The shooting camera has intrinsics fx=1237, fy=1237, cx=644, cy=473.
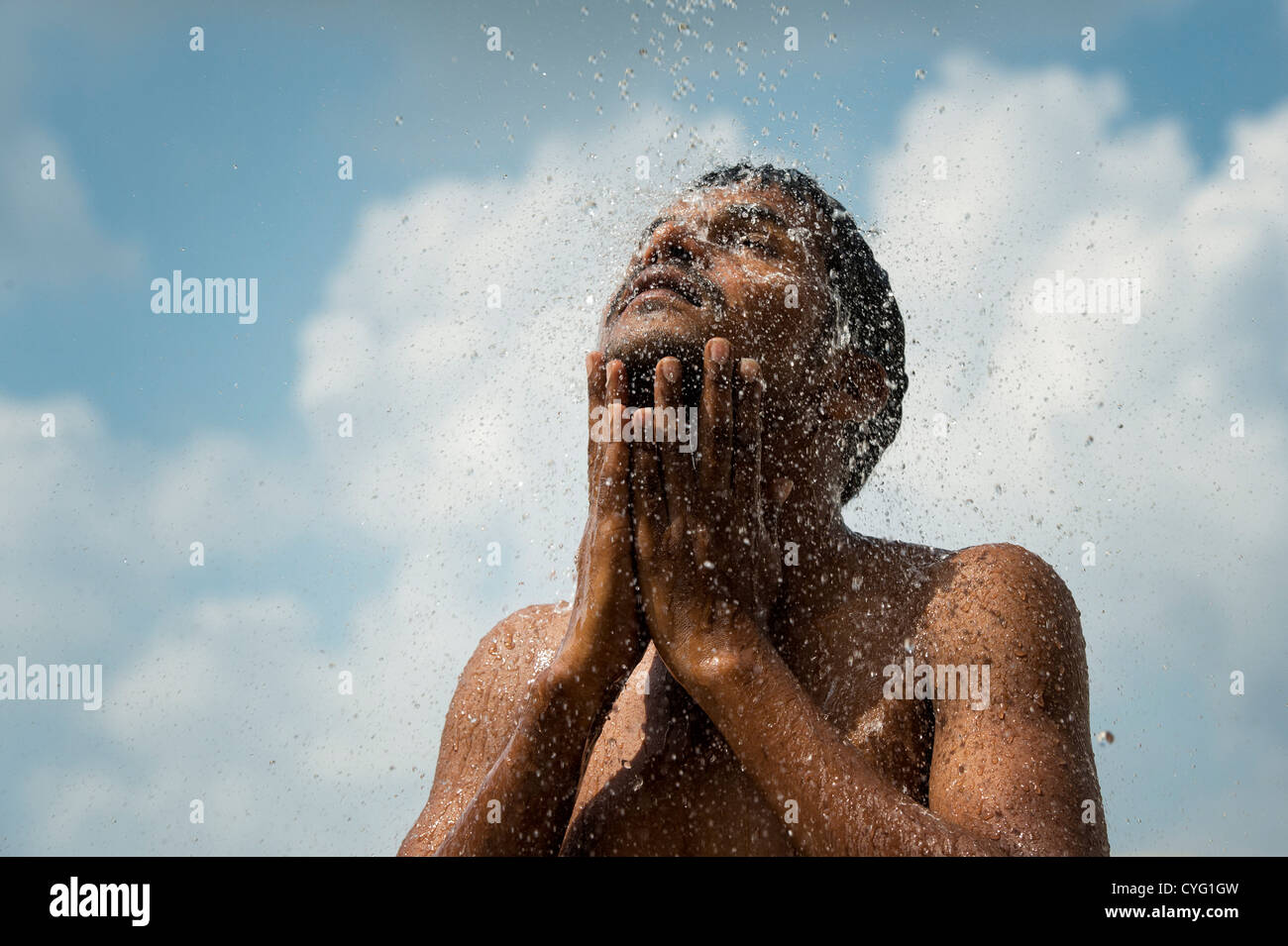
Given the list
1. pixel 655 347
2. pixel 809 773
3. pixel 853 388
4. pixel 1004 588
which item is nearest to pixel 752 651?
pixel 809 773

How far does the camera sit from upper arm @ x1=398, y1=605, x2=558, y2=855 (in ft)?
15.5

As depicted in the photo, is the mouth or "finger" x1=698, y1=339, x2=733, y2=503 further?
the mouth

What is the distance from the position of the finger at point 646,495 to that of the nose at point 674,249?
0.77m

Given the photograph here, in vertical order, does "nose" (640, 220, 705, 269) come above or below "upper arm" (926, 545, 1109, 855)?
above

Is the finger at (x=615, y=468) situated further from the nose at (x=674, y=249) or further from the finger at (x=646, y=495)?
the nose at (x=674, y=249)

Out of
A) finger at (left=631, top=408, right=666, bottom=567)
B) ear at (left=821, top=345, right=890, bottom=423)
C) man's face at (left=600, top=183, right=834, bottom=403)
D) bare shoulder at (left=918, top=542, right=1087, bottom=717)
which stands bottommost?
bare shoulder at (left=918, top=542, right=1087, bottom=717)

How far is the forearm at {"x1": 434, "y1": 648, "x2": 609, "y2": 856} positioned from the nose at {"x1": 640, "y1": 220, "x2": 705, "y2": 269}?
1588 mm

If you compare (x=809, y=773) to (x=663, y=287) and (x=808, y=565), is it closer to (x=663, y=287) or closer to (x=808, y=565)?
(x=808, y=565)

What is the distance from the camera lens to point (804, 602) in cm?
465

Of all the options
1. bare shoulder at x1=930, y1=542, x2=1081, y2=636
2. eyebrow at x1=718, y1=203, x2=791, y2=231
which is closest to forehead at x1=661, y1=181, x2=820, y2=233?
eyebrow at x1=718, y1=203, x2=791, y2=231

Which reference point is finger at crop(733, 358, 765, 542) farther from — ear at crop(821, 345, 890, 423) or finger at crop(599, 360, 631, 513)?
ear at crop(821, 345, 890, 423)

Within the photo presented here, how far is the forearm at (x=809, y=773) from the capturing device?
3658 mm

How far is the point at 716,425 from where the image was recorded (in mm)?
4215
